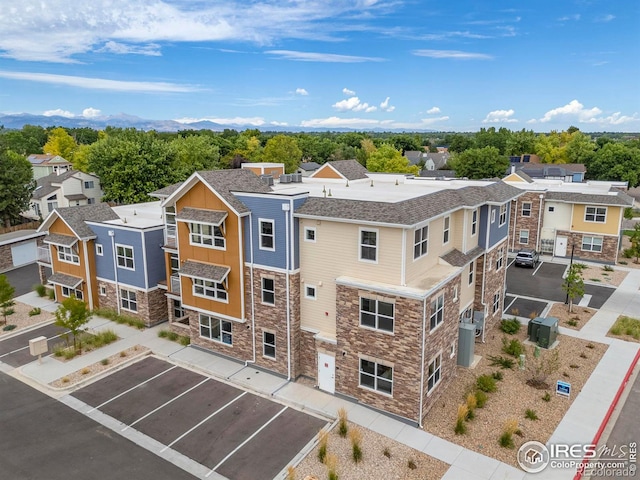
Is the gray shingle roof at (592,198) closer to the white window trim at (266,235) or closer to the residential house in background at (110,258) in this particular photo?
the white window trim at (266,235)

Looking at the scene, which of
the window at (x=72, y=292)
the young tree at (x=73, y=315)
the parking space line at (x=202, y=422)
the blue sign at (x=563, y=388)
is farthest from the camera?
the window at (x=72, y=292)

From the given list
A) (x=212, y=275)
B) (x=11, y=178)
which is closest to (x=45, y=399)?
(x=212, y=275)

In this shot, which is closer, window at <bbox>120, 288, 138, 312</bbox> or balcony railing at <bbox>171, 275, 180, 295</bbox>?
balcony railing at <bbox>171, 275, 180, 295</bbox>

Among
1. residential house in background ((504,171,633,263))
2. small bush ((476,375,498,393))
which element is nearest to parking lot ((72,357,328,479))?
small bush ((476,375,498,393))

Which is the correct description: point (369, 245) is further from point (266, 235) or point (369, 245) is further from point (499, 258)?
point (499, 258)

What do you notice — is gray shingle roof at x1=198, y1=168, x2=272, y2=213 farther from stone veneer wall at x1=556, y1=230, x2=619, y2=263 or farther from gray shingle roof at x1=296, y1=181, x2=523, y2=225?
stone veneer wall at x1=556, y1=230, x2=619, y2=263

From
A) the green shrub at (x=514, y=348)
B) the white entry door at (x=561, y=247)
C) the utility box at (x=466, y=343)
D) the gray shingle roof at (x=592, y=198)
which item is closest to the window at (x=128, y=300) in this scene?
the utility box at (x=466, y=343)

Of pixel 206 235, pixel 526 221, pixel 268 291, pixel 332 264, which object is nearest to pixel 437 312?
pixel 332 264
